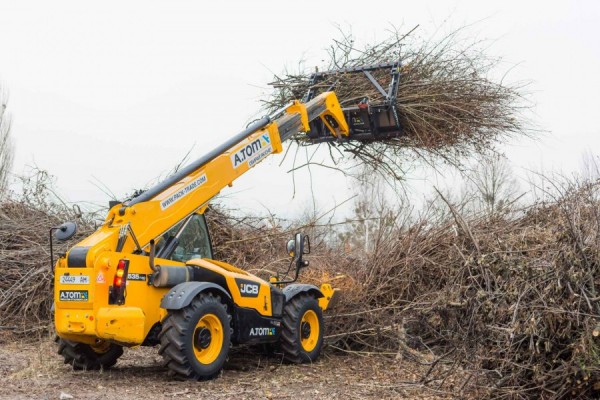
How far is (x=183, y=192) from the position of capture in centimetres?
713

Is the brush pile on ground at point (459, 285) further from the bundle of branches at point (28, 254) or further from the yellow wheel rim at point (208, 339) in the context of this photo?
the yellow wheel rim at point (208, 339)

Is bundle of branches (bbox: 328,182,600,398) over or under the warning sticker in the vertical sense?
under

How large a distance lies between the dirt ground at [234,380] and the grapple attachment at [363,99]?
2.92m

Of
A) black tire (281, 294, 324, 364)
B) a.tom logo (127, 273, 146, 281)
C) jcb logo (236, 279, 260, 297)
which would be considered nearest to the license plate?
a.tom logo (127, 273, 146, 281)

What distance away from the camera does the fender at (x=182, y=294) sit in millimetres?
6442

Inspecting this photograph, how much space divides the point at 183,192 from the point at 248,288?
1242 mm

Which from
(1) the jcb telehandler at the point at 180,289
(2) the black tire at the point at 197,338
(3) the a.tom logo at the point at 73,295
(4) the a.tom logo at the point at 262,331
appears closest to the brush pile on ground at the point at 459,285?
(1) the jcb telehandler at the point at 180,289

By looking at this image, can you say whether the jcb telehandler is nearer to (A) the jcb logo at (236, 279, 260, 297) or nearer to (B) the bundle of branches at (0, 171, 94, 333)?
(A) the jcb logo at (236, 279, 260, 297)

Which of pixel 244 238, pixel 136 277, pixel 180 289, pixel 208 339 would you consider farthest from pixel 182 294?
pixel 244 238

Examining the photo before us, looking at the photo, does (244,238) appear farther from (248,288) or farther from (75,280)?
(75,280)

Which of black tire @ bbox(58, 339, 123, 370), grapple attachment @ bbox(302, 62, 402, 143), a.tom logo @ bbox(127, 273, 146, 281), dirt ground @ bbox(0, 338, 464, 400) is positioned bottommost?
dirt ground @ bbox(0, 338, 464, 400)

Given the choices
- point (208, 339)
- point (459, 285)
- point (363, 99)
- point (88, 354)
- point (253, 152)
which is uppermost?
point (363, 99)

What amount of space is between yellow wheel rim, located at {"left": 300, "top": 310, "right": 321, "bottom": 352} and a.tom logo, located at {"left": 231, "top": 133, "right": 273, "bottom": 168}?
188 cm

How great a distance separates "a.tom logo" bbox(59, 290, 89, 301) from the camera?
20.5 ft
